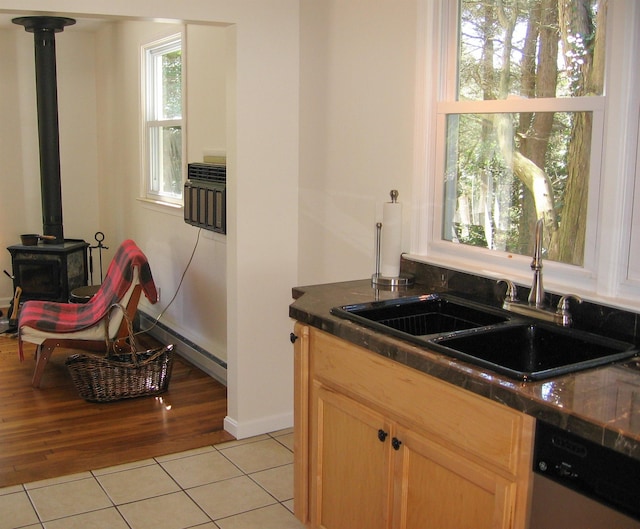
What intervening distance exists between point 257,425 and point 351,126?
1.49 meters

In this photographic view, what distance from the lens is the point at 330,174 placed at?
11.3 feet

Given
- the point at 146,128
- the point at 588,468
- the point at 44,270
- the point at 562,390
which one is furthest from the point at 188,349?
the point at 588,468

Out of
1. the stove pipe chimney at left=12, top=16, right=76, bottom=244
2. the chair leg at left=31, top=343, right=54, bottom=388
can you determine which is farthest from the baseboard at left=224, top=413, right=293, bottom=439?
the stove pipe chimney at left=12, top=16, right=76, bottom=244

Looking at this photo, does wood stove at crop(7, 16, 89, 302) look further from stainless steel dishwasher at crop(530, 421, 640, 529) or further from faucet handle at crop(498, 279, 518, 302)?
stainless steel dishwasher at crop(530, 421, 640, 529)

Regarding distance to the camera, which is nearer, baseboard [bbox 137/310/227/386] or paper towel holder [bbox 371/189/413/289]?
paper towel holder [bbox 371/189/413/289]

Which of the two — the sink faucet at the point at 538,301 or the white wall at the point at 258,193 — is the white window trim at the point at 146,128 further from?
the sink faucet at the point at 538,301

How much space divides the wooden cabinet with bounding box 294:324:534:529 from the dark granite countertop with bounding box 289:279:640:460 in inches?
1.7

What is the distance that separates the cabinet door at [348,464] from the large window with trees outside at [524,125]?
2.62 feet

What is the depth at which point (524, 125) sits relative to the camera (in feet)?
8.30

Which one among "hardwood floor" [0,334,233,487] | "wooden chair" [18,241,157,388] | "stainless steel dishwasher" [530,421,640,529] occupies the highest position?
"stainless steel dishwasher" [530,421,640,529]

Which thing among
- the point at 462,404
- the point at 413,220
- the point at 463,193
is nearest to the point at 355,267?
the point at 413,220

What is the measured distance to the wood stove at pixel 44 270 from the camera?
18.4 feet

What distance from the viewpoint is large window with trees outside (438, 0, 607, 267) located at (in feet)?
7.55

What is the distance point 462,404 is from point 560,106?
103 cm
